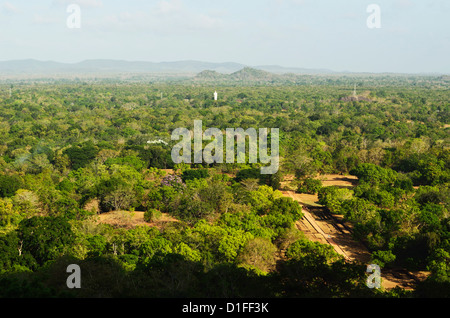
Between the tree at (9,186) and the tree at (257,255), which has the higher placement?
the tree at (9,186)

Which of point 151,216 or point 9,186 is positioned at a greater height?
point 9,186

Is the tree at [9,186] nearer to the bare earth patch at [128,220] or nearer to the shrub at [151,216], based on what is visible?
the bare earth patch at [128,220]

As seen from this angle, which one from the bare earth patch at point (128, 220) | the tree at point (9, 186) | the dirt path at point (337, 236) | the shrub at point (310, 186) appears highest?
the tree at point (9, 186)

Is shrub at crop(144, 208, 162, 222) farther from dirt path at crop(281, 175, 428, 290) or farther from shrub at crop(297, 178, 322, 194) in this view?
shrub at crop(297, 178, 322, 194)

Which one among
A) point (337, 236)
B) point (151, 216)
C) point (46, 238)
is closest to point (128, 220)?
point (151, 216)

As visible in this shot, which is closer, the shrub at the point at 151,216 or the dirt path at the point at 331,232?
the dirt path at the point at 331,232

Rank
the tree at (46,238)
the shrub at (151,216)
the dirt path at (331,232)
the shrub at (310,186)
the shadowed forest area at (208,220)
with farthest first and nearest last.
Answer: the shrub at (310,186), the shrub at (151,216), the dirt path at (331,232), the tree at (46,238), the shadowed forest area at (208,220)

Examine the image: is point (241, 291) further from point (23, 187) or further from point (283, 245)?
point (23, 187)

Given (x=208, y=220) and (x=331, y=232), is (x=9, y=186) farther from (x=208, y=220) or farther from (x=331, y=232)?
(x=331, y=232)

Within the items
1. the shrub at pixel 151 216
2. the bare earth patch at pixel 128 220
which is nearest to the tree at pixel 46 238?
the bare earth patch at pixel 128 220

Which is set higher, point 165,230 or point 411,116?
point 411,116
